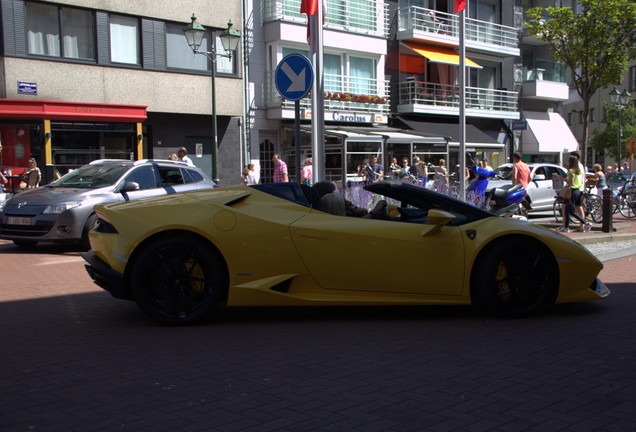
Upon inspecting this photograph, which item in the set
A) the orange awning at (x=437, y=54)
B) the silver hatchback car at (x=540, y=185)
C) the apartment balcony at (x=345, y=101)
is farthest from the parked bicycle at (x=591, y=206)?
the orange awning at (x=437, y=54)

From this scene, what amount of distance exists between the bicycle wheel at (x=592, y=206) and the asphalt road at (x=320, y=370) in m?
10.5

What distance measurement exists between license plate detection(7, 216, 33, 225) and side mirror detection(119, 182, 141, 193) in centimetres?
153

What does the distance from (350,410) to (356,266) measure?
2.17 meters

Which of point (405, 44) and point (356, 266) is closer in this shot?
point (356, 266)

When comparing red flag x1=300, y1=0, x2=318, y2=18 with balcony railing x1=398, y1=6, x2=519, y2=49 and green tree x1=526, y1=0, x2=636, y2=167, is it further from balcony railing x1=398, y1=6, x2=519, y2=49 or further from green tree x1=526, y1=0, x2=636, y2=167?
balcony railing x1=398, y1=6, x2=519, y2=49

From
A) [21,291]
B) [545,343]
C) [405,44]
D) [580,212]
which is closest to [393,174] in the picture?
[580,212]

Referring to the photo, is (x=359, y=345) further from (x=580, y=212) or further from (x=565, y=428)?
(x=580, y=212)

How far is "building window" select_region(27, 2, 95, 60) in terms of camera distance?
67.8 ft

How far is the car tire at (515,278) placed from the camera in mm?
6141

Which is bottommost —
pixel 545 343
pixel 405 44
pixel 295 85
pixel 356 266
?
pixel 545 343

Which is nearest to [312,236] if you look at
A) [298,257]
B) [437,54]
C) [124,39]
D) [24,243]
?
[298,257]

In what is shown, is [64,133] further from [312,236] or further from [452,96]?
[452,96]

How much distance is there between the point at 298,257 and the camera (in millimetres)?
5957

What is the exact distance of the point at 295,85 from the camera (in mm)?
8883
